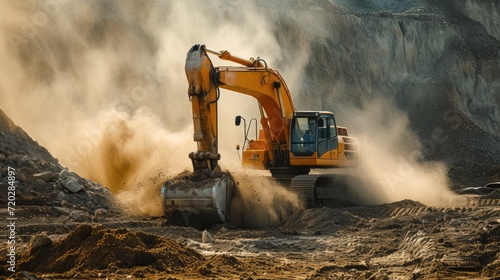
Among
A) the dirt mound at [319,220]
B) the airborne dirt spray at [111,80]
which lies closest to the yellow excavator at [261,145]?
the dirt mound at [319,220]

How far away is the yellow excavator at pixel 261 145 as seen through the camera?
15344 mm

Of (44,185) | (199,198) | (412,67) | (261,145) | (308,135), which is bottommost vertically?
(199,198)

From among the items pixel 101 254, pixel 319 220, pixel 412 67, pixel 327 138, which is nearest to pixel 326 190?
pixel 327 138

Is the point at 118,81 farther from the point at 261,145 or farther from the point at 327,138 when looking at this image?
the point at 327,138

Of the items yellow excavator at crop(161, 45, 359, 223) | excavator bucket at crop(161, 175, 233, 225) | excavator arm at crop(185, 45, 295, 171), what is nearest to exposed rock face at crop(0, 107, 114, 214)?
excavator bucket at crop(161, 175, 233, 225)

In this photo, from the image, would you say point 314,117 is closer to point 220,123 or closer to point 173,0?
point 220,123

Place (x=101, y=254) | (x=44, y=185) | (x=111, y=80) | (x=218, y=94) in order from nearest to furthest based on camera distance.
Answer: (x=101, y=254) < (x=218, y=94) < (x=44, y=185) < (x=111, y=80)

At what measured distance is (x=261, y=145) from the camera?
18.8 metres

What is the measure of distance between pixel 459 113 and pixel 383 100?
12.7 feet

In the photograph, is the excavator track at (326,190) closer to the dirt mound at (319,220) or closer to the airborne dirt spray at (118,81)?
the dirt mound at (319,220)

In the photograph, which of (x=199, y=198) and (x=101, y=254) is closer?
(x=101, y=254)

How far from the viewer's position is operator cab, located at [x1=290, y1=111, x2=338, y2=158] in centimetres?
1805

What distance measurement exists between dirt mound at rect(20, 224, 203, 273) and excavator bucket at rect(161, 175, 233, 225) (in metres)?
4.78

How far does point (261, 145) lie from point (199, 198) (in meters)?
3.99
